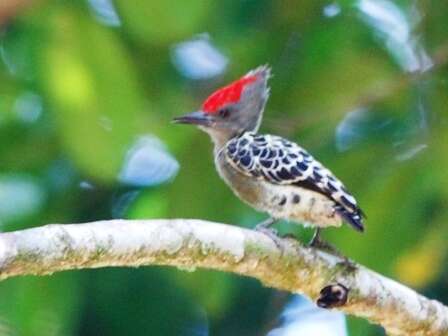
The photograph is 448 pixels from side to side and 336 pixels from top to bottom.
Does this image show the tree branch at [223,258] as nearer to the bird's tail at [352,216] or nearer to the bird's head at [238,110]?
the bird's tail at [352,216]

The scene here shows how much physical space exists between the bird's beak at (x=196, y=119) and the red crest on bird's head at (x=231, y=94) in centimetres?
3

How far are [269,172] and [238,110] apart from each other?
41cm

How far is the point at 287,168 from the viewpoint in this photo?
358 centimetres

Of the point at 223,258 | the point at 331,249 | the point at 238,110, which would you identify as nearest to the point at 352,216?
the point at 331,249

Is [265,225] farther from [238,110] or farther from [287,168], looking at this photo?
[238,110]

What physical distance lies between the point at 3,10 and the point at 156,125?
45 centimetres

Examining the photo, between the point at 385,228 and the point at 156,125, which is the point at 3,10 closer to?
the point at 156,125

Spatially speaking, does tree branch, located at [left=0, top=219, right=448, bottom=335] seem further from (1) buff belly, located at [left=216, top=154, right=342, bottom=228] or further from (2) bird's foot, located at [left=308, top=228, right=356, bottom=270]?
(1) buff belly, located at [left=216, top=154, right=342, bottom=228]

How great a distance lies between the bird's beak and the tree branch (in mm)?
657

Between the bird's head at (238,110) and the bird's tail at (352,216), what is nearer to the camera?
the bird's tail at (352,216)

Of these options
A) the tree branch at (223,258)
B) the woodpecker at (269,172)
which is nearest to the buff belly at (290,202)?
the woodpecker at (269,172)

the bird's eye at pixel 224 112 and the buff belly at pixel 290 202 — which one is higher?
the buff belly at pixel 290 202

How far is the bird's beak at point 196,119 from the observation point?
389 centimetres

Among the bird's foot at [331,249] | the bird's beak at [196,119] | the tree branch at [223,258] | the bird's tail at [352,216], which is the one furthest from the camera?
the bird's beak at [196,119]
